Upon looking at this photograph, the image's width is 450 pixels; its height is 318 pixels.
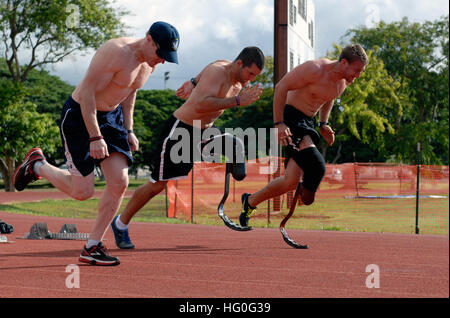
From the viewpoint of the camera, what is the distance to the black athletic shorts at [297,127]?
250 inches

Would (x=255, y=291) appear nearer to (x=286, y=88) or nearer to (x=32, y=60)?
(x=286, y=88)

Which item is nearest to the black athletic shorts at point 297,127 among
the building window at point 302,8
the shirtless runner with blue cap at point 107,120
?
the shirtless runner with blue cap at point 107,120

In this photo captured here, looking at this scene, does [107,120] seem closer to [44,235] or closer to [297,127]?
[297,127]

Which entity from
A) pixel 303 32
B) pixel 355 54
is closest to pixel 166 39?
pixel 355 54

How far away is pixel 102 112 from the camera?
17.4 ft

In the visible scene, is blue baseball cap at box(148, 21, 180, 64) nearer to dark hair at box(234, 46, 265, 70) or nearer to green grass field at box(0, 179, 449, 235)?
dark hair at box(234, 46, 265, 70)

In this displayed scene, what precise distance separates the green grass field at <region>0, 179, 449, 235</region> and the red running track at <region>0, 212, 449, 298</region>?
4.55 m

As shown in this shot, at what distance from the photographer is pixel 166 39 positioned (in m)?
4.70

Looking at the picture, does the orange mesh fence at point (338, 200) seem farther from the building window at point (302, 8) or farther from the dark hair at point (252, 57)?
the building window at point (302, 8)

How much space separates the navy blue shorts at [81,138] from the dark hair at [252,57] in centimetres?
134

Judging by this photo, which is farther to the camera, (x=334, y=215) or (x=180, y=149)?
(x=334, y=215)

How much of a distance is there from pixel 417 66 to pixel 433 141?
7.04 meters

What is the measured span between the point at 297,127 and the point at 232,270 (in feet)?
6.03
